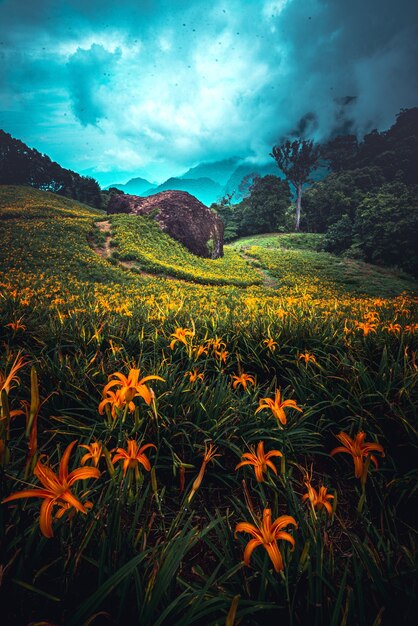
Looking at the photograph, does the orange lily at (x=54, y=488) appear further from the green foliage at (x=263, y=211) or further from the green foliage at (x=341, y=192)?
the green foliage at (x=263, y=211)

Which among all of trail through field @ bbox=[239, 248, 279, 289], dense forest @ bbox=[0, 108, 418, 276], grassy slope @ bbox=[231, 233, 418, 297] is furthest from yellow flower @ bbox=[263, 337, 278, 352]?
dense forest @ bbox=[0, 108, 418, 276]

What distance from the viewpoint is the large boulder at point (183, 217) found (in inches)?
759

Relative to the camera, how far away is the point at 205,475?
144 cm

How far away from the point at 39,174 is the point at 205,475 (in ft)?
198

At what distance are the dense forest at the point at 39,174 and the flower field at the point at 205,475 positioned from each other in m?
54.6

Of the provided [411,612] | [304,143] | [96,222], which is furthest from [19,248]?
[304,143]

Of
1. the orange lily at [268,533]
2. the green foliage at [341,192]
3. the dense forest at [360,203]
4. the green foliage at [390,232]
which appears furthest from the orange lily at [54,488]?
the green foliage at [341,192]

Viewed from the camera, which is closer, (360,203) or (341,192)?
(360,203)

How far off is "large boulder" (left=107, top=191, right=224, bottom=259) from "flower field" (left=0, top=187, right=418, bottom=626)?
54.7ft

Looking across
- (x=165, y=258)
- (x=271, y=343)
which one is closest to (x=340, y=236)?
(x=165, y=258)

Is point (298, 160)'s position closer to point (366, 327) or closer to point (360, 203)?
point (360, 203)

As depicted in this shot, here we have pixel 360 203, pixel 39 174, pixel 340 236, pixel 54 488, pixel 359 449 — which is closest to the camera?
pixel 54 488

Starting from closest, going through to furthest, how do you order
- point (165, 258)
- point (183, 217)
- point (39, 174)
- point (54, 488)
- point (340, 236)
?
point (54, 488)
point (165, 258)
point (183, 217)
point (340, 236)
point (39, 174)

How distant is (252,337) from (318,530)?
1.97m
